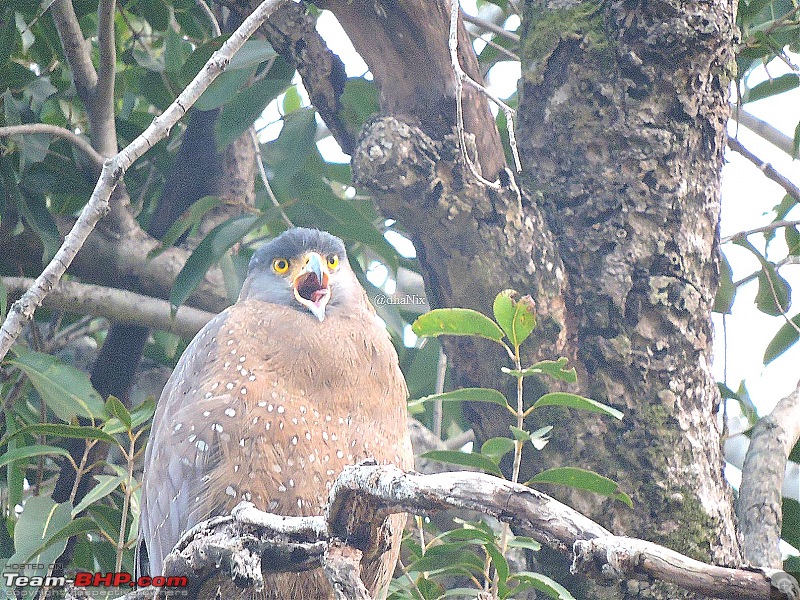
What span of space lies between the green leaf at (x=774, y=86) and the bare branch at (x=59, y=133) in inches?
104

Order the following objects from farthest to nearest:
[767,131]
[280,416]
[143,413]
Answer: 1. [767,131]
2. [143,413]
3. [280,416]

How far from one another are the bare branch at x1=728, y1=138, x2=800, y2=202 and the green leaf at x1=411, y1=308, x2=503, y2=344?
174 cm

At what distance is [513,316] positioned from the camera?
2.12 meters

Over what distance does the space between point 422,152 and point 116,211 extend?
1516 mm

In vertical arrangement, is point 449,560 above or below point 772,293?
below

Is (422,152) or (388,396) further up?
(422,152)

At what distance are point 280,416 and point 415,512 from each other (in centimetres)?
110

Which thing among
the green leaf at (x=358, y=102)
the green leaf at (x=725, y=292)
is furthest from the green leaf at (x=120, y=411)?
the green leaf at (x=725, y=292)

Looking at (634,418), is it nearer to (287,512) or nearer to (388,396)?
(388,396)

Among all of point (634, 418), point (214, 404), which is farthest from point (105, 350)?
point (634, 418)

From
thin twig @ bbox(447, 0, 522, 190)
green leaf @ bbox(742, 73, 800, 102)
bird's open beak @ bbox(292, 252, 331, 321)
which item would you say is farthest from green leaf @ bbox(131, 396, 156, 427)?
green leaf @ bbox(742, 73, 800, 102)

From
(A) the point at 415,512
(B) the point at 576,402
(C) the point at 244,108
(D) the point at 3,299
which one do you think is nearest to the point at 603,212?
(B) the point at 576,402

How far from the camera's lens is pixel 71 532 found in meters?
2.79

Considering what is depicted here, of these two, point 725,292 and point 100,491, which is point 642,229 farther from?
point 100,491
